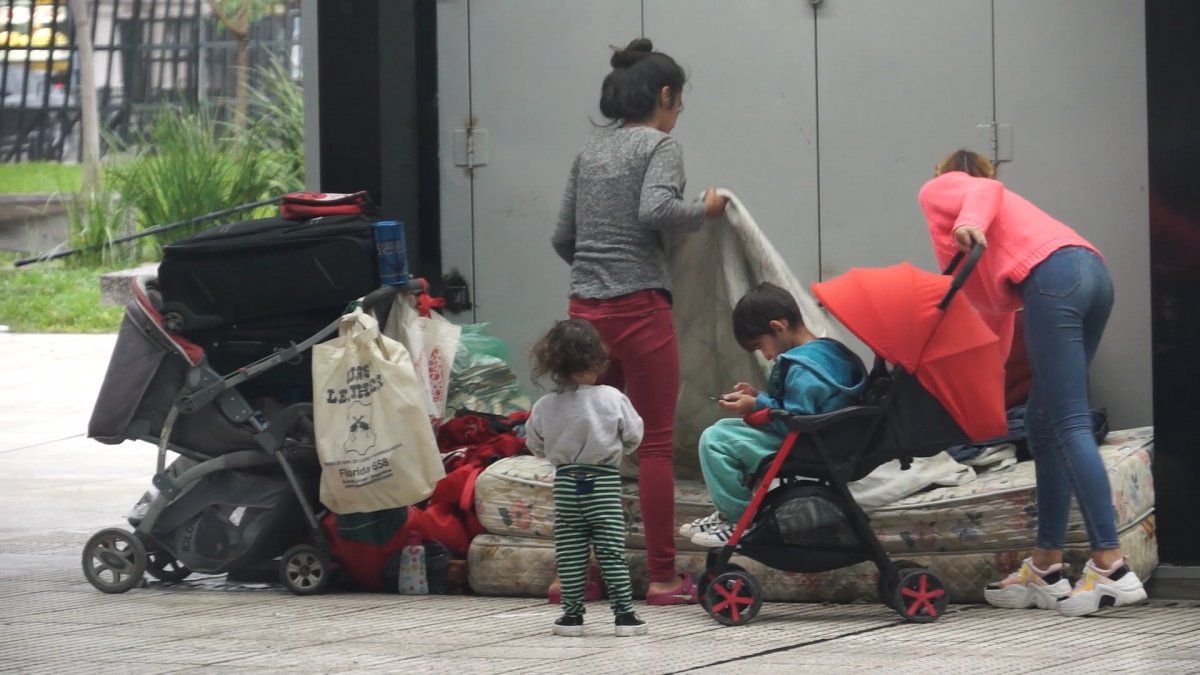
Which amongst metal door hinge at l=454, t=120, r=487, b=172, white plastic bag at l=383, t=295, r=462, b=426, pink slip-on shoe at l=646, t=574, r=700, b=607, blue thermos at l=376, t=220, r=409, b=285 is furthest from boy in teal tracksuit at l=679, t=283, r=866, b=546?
metal door hinge at l=454, t=120, r=487, b=172

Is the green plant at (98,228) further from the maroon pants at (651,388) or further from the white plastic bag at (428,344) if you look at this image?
the maroon pants at (651,388)

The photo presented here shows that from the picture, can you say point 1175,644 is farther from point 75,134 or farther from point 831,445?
point 75,134

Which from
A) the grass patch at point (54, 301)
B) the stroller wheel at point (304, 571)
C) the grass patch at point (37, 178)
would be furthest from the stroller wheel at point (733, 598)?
the grass patch at point (37, 178)

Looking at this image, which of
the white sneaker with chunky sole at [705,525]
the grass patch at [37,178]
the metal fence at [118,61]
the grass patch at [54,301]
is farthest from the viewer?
the grass patch at [37,178]

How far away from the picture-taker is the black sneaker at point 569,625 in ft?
16.9

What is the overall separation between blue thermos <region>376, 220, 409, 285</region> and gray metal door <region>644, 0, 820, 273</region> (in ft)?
4.83

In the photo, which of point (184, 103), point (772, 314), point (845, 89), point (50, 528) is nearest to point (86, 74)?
point (184, 103)

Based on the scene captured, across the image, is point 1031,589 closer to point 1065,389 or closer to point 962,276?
point 1065,389

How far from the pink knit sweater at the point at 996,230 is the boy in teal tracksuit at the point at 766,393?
0.49m

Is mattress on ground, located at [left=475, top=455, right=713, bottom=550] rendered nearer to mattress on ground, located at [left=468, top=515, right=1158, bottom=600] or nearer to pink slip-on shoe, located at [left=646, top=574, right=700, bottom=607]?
mattress on ground, located at [left=468, top=515, right=1158, bottom=600]

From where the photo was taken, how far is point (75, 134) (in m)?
20.4

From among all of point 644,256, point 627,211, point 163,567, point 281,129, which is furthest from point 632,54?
point 281,129

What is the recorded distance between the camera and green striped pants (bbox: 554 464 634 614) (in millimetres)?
5168

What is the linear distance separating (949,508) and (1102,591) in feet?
A: 1.82
